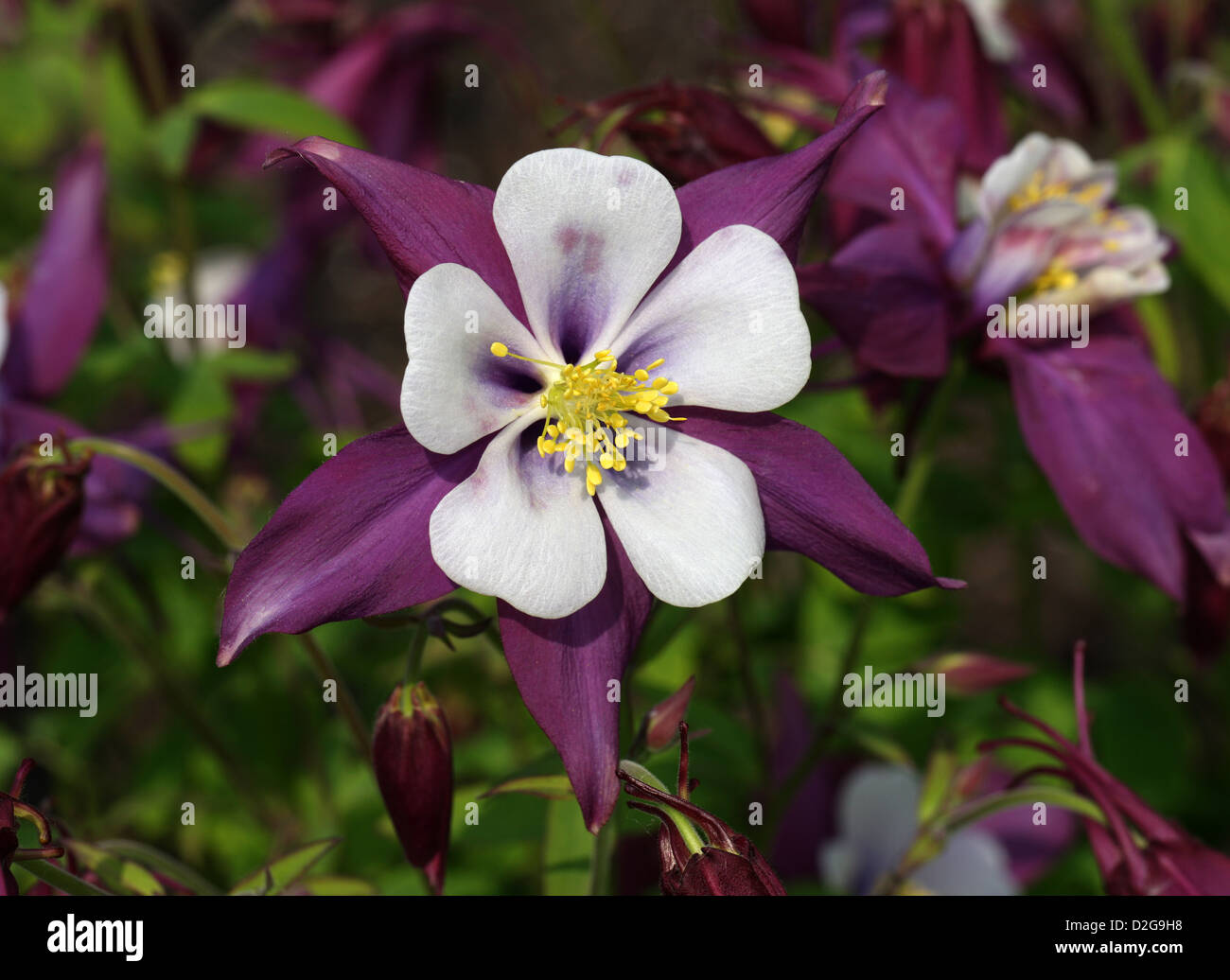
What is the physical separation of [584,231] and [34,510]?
59 cm

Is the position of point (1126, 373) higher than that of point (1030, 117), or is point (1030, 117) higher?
point (1030, 117)

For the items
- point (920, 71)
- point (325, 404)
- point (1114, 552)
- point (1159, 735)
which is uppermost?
point (920, 71)

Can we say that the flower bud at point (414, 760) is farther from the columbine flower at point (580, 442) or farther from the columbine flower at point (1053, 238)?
the columbine flower at point (1053, 238)

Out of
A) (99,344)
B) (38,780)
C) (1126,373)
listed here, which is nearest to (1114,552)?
(1126,373)

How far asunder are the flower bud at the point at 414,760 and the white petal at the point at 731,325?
0.34 m

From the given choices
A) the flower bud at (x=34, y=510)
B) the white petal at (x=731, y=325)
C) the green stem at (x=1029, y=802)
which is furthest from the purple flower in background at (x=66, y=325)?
the green stem at (x=1029, y=802)

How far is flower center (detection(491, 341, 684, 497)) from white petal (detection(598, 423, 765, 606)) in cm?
2

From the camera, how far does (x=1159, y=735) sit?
194 centimetres

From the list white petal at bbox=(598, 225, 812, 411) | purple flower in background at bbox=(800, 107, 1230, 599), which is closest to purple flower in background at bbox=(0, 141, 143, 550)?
white petal at bbox=(598, 225, 812, 411)

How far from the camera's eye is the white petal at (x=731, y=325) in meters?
0.98

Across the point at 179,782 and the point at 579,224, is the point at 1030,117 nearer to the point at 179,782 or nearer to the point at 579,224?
the point at 579,224
